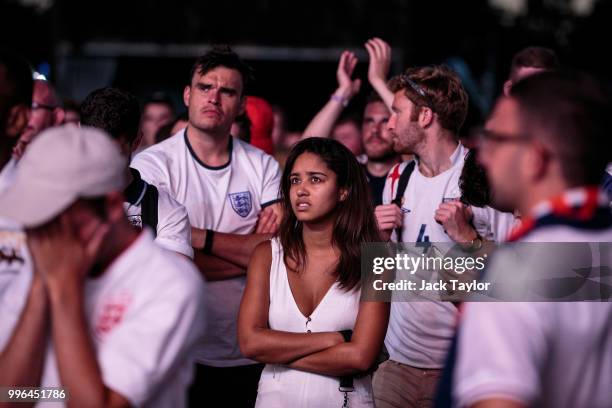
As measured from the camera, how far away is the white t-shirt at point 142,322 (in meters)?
2.94

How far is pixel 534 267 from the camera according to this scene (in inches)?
112

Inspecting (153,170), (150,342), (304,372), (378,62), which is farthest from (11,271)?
(378,62)

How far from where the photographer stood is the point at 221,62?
6.47 m

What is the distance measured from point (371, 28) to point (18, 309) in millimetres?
22157

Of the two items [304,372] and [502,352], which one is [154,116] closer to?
[304,372]

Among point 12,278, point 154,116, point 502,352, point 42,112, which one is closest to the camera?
point 502,352

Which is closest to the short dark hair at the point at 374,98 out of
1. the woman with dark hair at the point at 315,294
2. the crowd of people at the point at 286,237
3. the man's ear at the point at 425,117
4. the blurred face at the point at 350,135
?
the crowd of people at the point at 286,237

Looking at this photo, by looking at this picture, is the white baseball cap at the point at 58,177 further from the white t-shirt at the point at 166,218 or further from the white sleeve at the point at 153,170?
the white sleeve at the point at 153,170

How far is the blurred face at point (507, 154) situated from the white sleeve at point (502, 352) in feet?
1.10

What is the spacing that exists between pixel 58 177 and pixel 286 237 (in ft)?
7.89

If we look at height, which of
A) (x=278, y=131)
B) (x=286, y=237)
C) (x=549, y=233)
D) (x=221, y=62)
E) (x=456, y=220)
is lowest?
(x=549, y=233)

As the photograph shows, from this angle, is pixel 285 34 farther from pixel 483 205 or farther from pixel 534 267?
pixel 534 267

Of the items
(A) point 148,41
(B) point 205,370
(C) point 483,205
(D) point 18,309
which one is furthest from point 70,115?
(A) point 148,41

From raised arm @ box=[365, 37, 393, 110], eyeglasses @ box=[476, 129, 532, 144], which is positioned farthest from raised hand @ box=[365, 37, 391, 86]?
eyeglasses @ box=[476, 129, 532, 144]
